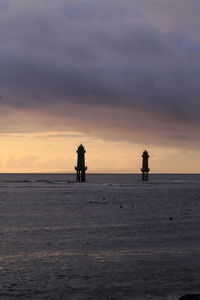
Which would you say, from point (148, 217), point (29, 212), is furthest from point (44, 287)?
point (29, 212)

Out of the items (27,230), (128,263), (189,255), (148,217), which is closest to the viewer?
(128,263)

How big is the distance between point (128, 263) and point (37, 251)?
14.7 feet

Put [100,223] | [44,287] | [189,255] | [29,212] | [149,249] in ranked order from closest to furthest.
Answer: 1. [44,287]
2. [189,255]
3. [149,249]
4. [100,223]
5. [29,212]

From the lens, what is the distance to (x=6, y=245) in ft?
73.8

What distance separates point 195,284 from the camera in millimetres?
15172

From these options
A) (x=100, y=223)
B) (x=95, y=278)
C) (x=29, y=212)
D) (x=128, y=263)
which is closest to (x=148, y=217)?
(x=100, y=223)

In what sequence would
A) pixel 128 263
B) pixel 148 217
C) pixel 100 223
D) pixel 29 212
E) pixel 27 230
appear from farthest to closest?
pixel 29 212 → pixel 148 217 → pixel 100 223 → pixel 27 230 → pixel 128 263

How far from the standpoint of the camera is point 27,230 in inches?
1122

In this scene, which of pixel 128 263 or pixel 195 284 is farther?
pixel 128 263

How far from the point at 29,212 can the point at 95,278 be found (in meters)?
26.7

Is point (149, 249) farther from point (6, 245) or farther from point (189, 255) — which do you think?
point (6, 245)

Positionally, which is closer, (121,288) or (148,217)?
(121,288)

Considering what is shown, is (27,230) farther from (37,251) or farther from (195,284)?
(195,284)

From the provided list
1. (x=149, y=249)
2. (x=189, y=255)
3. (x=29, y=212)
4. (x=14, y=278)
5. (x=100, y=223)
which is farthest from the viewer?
(x=29, y=212)
